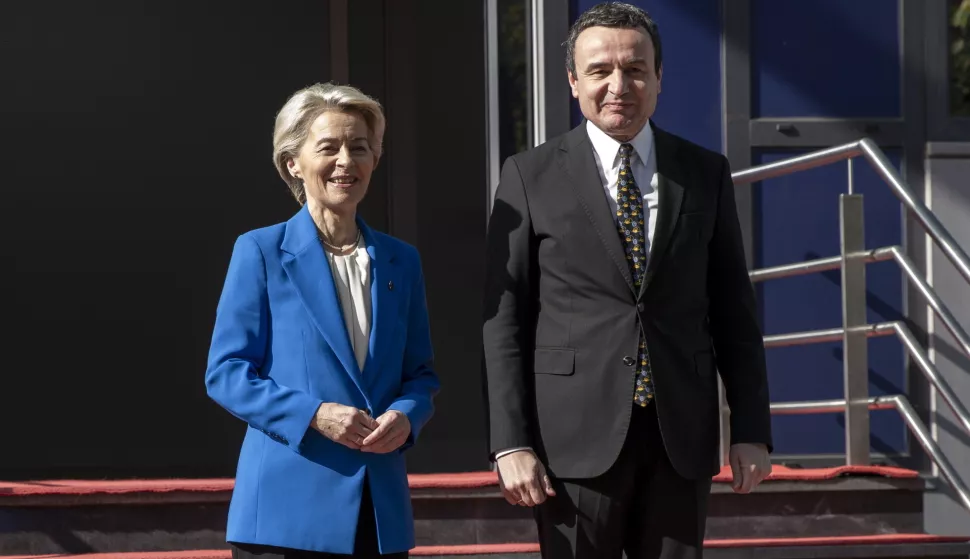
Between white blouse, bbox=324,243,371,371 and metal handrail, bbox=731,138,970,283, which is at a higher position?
metal handrail, bbox=731,138,970,283

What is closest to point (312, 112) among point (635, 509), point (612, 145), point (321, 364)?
point (321, 364)

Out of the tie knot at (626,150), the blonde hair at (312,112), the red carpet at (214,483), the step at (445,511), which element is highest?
the blonde hair at (312,112)

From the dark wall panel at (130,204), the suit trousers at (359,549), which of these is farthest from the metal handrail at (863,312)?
the dark wall panel at (130,204)

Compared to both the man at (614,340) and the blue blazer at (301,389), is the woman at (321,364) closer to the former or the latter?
the blue blazer at (301,389)

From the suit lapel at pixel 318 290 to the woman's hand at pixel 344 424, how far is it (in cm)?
9

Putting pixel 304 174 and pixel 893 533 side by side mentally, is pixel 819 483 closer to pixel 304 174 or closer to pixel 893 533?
pixel 893 533

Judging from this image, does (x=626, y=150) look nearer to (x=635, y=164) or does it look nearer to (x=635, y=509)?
(x=635, y=164)

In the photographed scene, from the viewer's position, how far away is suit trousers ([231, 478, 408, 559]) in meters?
2.66

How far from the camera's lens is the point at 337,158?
2.74 m

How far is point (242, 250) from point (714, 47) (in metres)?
3.10

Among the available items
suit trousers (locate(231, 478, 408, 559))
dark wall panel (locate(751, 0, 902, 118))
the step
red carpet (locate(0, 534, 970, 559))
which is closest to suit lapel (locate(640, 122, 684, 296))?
suit trousers (locate(231, 478, 408, 559))

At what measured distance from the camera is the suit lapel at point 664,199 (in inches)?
107

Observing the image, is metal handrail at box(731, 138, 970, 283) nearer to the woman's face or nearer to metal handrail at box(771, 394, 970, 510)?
metal handrail at box(771, 394, 970, 510)

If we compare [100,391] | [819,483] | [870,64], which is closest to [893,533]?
[819,483]
